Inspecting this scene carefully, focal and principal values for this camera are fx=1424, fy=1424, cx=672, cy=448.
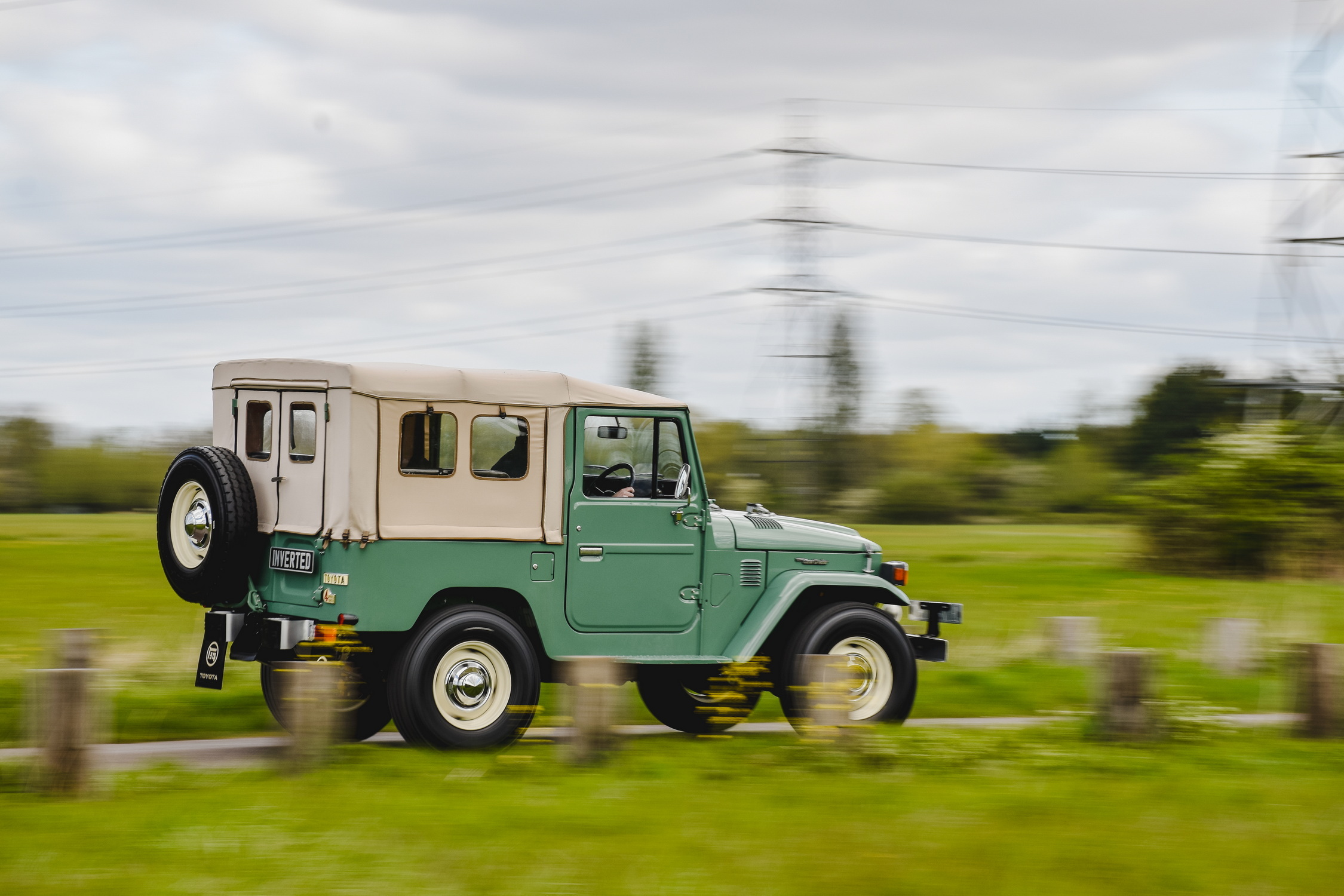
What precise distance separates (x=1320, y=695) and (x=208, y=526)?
8270mm

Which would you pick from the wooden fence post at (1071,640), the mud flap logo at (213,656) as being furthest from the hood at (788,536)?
the wooden fence post at (1071,640)

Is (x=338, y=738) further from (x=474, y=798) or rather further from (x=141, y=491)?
(x=141, y=491)

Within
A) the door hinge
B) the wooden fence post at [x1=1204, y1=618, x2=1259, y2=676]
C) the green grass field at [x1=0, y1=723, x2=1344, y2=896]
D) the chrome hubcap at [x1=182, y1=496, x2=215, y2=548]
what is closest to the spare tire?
the chrome hubcap at [x1=182, y1=496, x2=215, y2=548]

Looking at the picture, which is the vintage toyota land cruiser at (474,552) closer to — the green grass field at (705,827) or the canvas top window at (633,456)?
the canvas top window at (633,456)

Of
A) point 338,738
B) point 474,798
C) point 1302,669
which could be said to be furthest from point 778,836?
point 1302,669

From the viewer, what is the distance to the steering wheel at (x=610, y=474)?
9953 millimetres

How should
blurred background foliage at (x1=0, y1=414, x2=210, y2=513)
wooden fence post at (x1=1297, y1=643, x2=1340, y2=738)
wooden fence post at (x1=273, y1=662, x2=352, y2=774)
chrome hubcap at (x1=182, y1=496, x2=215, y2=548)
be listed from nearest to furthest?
wooden fence post at (x1=273, y1=662, x2=352, y2=774)
chrome hubcap at (x1=182, y1=496, x2=215, y2=548)
wooden fence post at (x1=1297, y1=643, x2=1340, y2=738)
blurred background foliage at (x1=0, y1=414, x2=210, y2=513)

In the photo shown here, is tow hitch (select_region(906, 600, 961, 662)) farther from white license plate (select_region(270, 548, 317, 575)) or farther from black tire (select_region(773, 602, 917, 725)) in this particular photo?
white license plate (select_region(270, 548, 317, 575))

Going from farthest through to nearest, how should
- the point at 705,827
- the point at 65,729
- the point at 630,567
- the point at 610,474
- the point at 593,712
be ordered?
the point at 610,474 < the point at 630,567 < the point at 593,712 < the point at 65,729 < the point at 705,827

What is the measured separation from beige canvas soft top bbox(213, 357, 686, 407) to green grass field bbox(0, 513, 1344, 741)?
296 cm

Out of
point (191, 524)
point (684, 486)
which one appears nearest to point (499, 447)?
point (684, 486)

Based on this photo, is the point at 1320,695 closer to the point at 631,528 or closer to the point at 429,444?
the point at 631,528

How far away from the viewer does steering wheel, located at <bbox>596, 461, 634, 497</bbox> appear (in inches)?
392

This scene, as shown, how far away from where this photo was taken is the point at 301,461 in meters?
9.45
